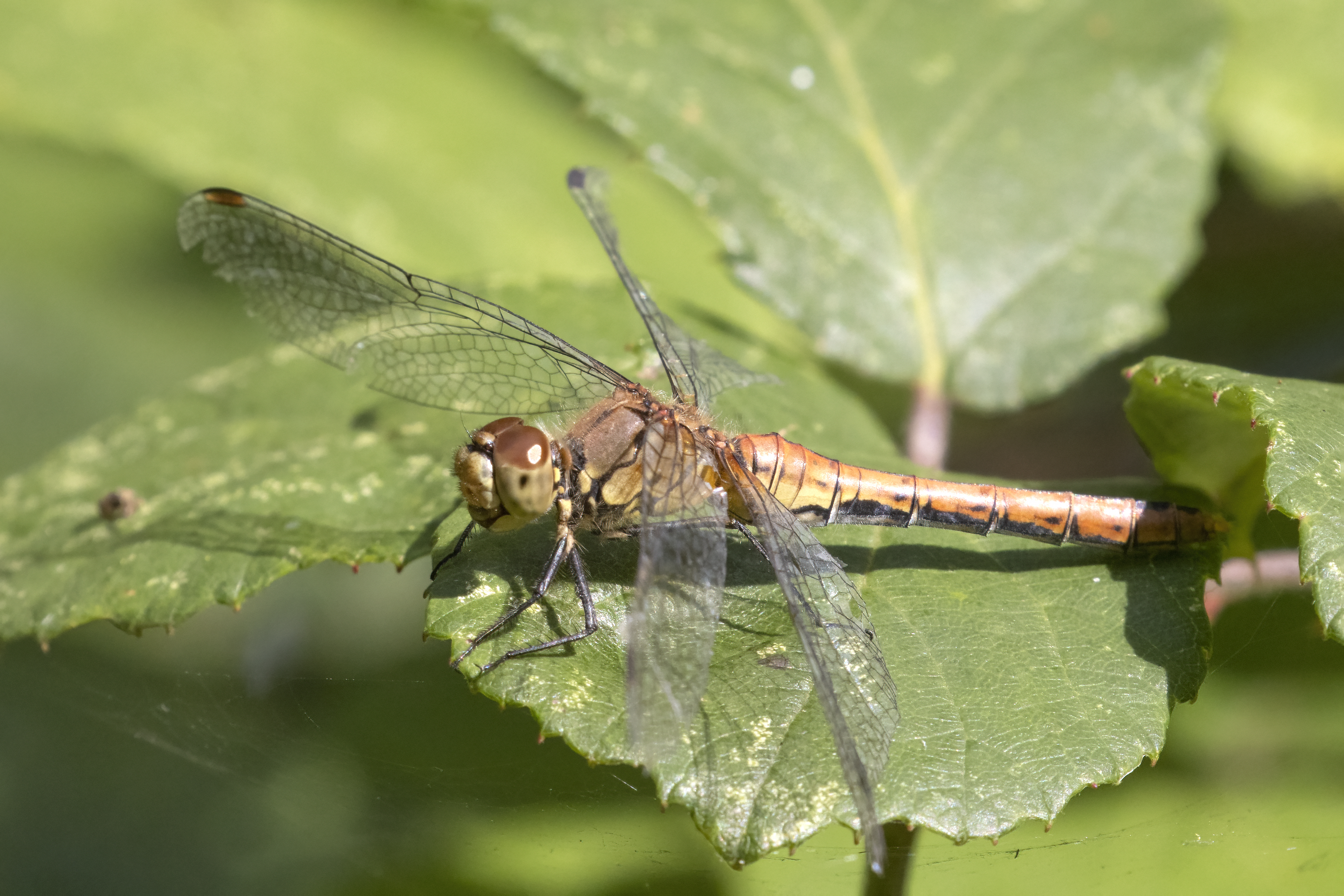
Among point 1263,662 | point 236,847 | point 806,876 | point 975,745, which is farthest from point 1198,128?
point 236,847

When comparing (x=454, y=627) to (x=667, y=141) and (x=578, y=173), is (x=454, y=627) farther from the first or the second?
(x=667, y=141)

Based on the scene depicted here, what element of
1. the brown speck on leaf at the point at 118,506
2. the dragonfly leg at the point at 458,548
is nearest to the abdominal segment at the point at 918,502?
the dragonfly leg at the point at 458,548

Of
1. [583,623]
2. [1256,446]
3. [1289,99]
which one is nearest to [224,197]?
[583,623]

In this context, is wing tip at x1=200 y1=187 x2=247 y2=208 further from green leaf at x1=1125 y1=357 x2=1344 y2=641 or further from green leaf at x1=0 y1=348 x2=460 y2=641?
green leaf at x1=1125 y1=357 x2=1344 y2=641

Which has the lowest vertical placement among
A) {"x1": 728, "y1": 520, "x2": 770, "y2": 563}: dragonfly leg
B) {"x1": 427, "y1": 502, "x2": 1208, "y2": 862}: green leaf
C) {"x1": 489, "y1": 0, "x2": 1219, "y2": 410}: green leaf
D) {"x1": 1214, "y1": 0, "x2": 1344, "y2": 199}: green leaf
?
{"x1": 427, "y1": 502, "x2": 1208, "y2": 862}: green leaf

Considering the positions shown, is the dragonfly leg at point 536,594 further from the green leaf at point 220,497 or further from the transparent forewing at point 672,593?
the green leaf at point 220,497

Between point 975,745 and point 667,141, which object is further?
point 667,141

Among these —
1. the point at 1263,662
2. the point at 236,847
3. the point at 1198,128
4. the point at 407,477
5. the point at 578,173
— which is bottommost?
the point at 236,847

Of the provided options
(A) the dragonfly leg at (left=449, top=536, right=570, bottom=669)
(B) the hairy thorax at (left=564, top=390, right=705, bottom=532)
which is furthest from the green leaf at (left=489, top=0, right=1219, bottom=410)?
(A) the dragonfly leg at (left=449, top=536, right=570, bottom=669)
